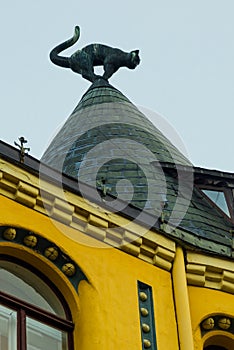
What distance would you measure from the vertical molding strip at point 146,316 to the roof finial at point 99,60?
7540mm

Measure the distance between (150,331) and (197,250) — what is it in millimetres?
1177

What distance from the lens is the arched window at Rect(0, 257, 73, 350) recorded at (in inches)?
365

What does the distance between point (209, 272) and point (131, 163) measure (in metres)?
3.28

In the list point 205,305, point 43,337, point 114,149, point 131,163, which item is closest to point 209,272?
point 205,305

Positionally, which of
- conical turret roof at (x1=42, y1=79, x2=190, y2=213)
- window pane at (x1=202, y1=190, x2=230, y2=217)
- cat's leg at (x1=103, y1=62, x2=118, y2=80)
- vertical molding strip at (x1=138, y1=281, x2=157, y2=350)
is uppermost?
cat's leg at (x1=103, y1=62, x2=118, y2=80)

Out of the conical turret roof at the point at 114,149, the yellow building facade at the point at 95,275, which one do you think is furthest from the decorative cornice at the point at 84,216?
the conical turret roof at the point at 114,149

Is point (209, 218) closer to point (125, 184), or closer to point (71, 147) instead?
point (125, 184)

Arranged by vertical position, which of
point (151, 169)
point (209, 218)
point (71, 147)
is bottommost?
point (209, 218)

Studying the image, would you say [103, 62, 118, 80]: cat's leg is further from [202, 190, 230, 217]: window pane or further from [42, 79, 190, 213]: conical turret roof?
[202, 190, 230, 217]: window pane

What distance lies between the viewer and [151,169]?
13.9 metres

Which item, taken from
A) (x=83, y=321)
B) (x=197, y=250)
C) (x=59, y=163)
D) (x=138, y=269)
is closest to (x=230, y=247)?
(x=197, y=250)

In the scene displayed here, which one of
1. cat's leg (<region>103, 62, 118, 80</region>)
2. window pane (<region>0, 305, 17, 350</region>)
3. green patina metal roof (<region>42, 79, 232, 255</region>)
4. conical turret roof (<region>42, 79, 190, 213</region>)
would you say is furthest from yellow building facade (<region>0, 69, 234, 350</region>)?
cat's leg (<region>103, 62, 118, 80</region>)

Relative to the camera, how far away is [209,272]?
10.9 m

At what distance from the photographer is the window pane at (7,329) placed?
9.18 m
